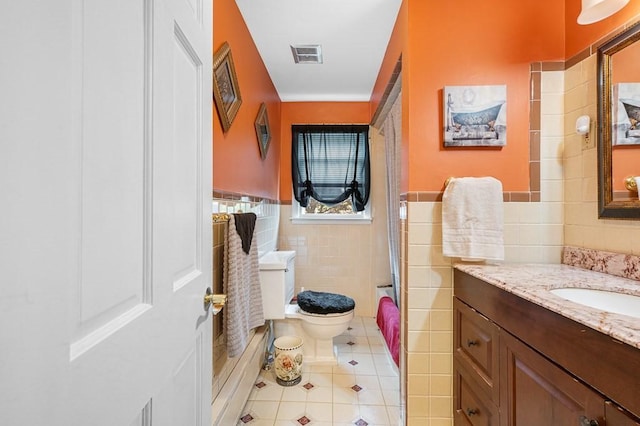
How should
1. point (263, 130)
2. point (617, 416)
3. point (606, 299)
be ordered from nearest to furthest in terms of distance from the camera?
point (617, 416) → point (606, 299) → point (263, 130)

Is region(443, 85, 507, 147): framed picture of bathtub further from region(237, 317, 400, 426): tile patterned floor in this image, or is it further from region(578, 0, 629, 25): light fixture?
region(237, 317, 400, 426): tile patterned floor

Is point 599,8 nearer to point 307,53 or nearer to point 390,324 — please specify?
point 307,53

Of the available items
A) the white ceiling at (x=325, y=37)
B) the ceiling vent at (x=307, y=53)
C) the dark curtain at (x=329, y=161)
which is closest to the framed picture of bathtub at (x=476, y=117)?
the white ceiling at (x=325, y=37)

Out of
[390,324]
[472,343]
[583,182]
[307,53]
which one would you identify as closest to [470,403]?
[472,343]

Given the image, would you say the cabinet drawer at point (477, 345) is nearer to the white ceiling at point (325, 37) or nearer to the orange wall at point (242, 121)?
the orange wall at point (242, 121)

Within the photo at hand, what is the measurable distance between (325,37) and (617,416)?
7.82ft

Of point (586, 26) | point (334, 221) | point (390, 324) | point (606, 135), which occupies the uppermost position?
point (586, 26)

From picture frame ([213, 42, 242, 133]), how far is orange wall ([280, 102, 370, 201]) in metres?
1.59

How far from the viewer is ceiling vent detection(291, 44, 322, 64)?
91.3 inches

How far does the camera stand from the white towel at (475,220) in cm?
142

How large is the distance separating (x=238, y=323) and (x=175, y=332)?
100cm

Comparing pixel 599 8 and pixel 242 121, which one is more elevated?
pixel 599 8

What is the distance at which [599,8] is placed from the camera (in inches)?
46.3

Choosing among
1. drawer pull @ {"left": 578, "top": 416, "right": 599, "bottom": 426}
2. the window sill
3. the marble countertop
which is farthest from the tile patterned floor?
the window sill
